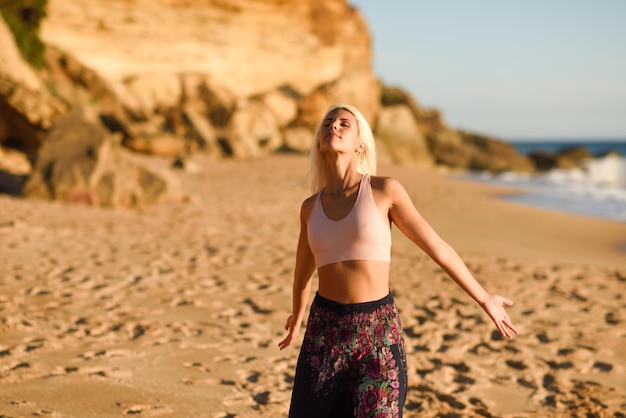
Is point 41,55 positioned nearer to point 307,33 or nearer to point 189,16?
point 189,16

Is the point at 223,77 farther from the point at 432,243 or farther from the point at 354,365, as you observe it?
the point at 354,365

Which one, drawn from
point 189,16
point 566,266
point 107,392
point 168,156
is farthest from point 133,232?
point 189,16

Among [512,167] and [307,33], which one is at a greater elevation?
[307,33]

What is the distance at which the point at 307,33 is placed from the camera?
42594 millimetres

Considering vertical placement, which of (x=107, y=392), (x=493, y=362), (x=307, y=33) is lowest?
(x=107, y=392)

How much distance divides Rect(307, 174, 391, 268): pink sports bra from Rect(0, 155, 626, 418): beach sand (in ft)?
5.79

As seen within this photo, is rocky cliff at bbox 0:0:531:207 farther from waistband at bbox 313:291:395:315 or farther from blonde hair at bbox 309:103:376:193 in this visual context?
waistband at bbox 313:291:395:315

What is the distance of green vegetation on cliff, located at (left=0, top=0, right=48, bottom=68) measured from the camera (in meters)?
20.2

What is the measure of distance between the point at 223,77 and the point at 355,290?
3617cm

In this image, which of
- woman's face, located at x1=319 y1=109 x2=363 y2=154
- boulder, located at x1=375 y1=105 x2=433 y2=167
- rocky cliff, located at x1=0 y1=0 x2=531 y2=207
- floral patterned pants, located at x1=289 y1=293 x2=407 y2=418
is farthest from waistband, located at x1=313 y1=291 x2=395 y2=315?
boulder, located at x1=375 y1=105 x2=433 y2=167

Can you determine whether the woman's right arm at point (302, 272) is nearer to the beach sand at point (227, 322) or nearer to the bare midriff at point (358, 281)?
the bare midriff at point (358, 281)

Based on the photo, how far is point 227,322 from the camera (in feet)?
17.5

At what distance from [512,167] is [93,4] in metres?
26.1

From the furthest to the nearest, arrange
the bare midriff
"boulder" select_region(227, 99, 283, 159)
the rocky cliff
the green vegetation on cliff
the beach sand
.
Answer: "boulder" select_region(227, 99, 283, 159), the rocky cliff, the green vegetation on cliff, the beach sand, the bare midriff
